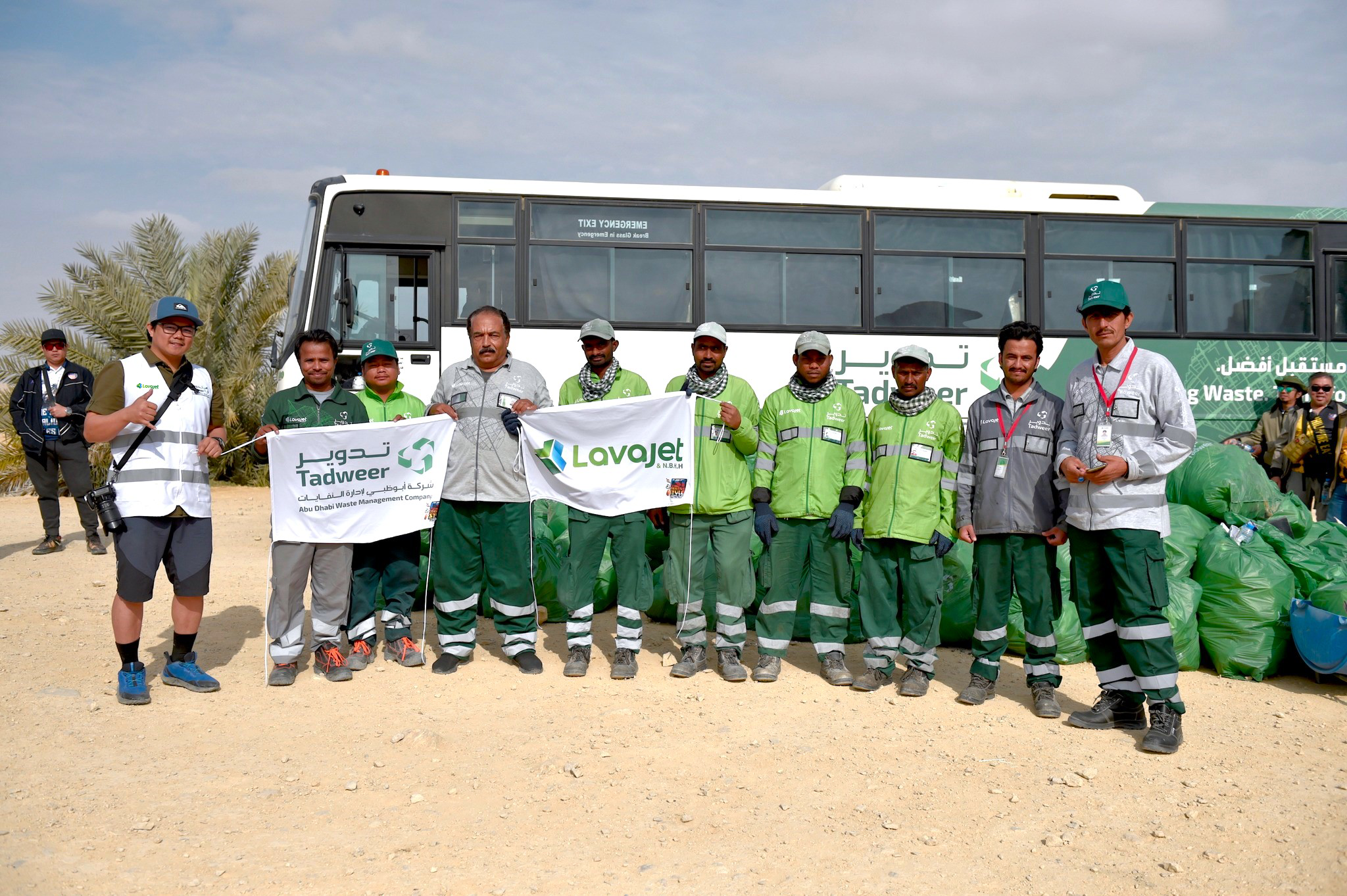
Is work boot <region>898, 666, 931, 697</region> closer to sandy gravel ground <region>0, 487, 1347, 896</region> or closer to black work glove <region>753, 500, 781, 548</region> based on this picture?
sandy gravel ground <region>0, 487, 1347, 896</region>

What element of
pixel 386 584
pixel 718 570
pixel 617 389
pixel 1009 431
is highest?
pixel 617 389

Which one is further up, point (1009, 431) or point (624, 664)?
point (1009, 431)

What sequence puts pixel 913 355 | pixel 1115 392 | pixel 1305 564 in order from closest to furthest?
pixel 1115 392 < pixel 913 355 < pixel 1305 564

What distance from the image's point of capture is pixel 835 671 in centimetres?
582

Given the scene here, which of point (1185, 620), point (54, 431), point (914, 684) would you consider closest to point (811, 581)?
point (914, 684)

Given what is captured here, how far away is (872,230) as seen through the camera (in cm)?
1034

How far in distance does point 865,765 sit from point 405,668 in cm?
302

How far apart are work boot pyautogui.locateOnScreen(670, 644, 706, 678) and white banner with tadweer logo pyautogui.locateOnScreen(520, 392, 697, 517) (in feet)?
3.03

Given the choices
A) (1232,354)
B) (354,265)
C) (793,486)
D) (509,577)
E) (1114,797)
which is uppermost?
(354,265)

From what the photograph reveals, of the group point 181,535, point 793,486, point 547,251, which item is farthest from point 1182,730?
point 547,251

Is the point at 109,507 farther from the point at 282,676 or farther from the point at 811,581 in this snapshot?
the point at 811,581

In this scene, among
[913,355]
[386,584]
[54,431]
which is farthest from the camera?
[54,431]

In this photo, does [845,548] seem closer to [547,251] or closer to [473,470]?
[473,470]

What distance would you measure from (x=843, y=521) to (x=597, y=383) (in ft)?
5.92
